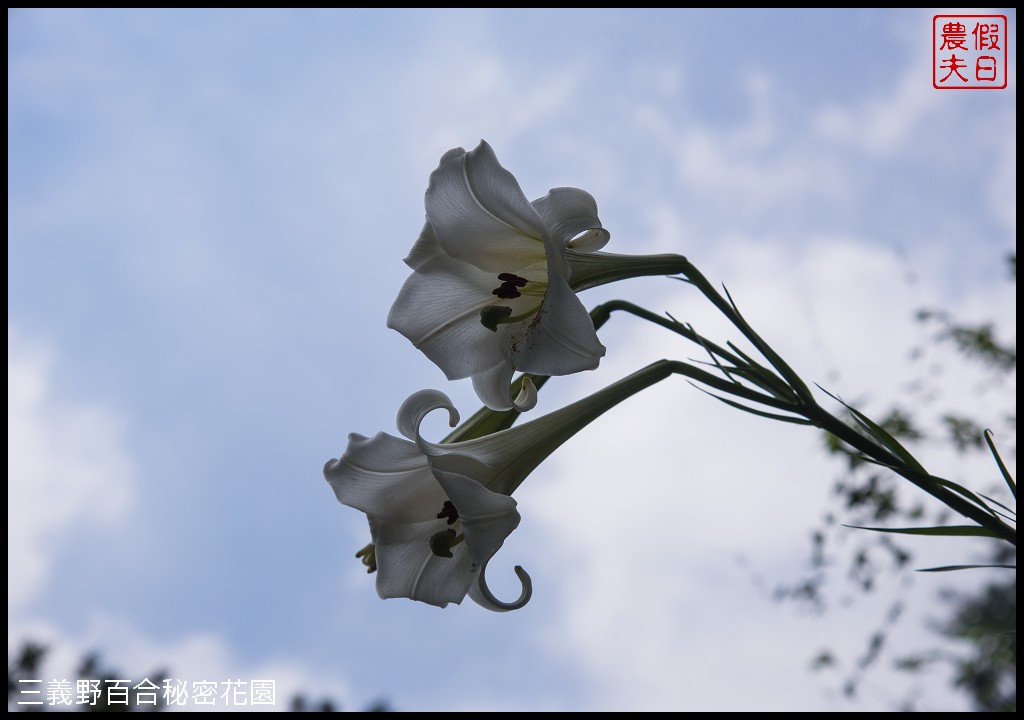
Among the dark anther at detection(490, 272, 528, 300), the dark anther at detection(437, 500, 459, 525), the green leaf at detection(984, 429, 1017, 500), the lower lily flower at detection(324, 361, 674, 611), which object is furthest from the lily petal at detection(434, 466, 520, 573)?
the green leaf at detection(984, 429, 1017, 500)

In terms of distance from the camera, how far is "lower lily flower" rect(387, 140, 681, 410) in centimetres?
89

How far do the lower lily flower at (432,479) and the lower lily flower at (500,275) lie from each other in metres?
0.06

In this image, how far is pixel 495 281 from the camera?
3.53ft

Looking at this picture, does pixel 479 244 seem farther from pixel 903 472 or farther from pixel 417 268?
pixel 903 472

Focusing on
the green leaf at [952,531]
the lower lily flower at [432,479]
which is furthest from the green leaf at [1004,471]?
the lower lily flower at [432,479]

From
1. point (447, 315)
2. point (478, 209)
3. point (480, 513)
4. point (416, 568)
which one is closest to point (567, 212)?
point (478, 209)

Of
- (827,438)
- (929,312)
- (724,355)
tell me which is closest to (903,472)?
(724,355)

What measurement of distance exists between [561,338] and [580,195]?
0.18 metres

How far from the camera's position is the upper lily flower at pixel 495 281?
0.88 metres

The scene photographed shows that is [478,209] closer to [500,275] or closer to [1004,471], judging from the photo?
[500,275]

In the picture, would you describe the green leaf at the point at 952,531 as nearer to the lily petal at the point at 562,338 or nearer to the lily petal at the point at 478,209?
the lily petal at the point at 562,338

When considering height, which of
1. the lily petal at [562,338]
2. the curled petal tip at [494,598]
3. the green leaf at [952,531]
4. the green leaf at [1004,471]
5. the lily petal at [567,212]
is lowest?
the curled petal tip at [494,598]

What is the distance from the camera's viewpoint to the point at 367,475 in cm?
99

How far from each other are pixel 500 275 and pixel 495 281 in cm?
1
